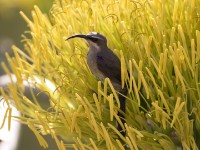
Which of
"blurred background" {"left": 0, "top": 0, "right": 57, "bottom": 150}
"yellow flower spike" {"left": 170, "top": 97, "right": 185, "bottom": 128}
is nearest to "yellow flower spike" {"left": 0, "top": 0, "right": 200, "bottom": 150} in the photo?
"yellow flower spike" {"left": 170, "top": 97, "right": 185, "bottom": 128}

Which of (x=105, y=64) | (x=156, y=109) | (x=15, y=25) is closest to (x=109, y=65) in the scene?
(x=105, y=64)

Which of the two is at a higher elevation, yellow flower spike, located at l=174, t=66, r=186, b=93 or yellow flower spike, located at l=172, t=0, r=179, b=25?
yellow flower spike, located at l=172, t=0, r=179, b=25

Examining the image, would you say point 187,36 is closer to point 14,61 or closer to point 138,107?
point 138,107

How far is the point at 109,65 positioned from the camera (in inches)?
33.4

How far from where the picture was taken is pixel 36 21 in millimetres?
1011

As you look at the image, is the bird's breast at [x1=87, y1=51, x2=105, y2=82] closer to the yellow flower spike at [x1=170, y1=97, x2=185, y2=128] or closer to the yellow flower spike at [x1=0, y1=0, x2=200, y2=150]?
the yellow flower spike at [x1=0, y1=0, x2=200, y2=150]

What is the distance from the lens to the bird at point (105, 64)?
2.78ft

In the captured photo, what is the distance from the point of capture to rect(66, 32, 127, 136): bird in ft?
2.78

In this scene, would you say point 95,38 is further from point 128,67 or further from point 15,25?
point 15,25

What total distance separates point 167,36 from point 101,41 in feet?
0.34

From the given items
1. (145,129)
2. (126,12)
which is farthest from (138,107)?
(126,12)

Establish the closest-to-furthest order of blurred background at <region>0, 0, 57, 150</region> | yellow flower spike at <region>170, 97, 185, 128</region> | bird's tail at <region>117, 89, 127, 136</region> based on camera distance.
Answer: yellow flower spike at <region>170, 97, 185, 128</region>, bird's tail at <region>117, 89, 127, 136</region>, blurred background at <region>0, 0, 57, 150</region>

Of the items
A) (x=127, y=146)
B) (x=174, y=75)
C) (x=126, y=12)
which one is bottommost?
(x=127, y=146)

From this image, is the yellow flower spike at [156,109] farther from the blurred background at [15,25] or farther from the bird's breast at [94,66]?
the blurred background at [15,25]
